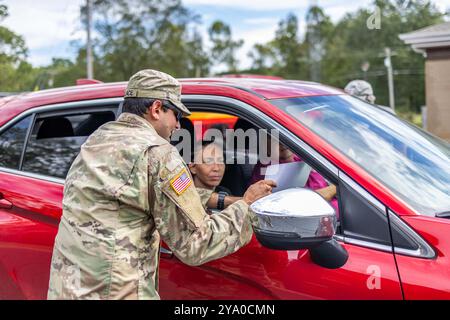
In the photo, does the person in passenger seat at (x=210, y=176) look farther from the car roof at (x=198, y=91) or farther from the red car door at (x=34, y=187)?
the red car door at (x=34, y=187)

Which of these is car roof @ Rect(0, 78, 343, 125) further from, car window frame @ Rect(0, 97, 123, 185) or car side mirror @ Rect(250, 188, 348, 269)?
car side mirror @ Rect(250, 188, 348, 269)

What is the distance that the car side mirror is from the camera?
1688 mm

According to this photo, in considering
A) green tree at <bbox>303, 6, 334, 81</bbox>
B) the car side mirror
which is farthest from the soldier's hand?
green tree at <bbox>303, 6, 334, 81</bbox>

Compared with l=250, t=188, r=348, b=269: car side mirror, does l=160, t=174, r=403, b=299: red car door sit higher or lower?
lower

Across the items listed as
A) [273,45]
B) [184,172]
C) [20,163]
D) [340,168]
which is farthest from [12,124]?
[273,45]

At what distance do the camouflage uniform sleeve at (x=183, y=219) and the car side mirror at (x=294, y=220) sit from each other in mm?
127

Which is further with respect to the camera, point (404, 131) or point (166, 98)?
point (404, 131)

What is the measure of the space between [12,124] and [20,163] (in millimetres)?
248

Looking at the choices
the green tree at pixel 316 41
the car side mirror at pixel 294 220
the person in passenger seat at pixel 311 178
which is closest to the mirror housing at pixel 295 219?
the car side mirror at pixel 294 220

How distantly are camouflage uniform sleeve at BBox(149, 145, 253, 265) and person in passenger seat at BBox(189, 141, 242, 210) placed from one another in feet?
1.53

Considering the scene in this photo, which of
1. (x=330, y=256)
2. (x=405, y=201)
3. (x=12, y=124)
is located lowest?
(x=330, y=256)

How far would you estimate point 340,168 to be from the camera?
1917mm

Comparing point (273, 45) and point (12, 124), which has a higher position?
point (273, 45)

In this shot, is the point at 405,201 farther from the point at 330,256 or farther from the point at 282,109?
the point at 282,109
